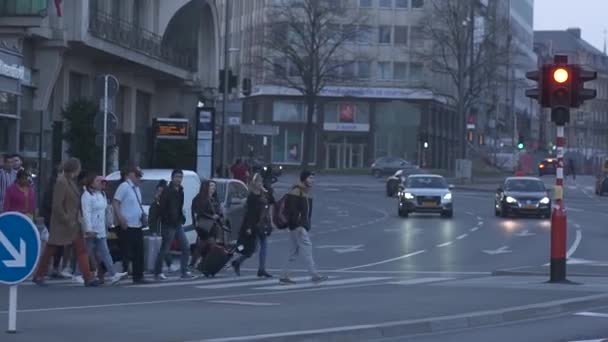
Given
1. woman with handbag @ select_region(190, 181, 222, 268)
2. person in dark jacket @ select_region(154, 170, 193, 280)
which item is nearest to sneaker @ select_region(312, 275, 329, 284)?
woman with handbag @ select_region(190, 181, 222, 268)

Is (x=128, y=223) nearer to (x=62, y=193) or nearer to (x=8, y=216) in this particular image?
(x=62, y=193)

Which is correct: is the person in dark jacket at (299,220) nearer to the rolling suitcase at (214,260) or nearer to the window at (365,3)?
the rolling suitcase at (214,260)

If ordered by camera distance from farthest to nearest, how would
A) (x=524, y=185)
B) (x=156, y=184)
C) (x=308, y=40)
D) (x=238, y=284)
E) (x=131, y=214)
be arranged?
(x=308, y=40)
(x=524, y=185)
(x=156, y=184)
(x=238, y=284)
(x=131, y=214)

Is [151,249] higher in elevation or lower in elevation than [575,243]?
higher

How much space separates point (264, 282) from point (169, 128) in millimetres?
19723

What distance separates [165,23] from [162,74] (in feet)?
6.92

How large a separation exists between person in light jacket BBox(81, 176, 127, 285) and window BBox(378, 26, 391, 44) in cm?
8265

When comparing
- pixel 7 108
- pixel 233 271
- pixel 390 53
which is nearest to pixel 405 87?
pixel 390 53

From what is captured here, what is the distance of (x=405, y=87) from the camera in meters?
101

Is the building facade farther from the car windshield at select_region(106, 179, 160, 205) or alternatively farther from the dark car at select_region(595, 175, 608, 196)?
the dark car at select_region(595, 175, 608, 196)

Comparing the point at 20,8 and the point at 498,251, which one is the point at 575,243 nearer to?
the point at 498,251

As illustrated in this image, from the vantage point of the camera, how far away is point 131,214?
816 inches

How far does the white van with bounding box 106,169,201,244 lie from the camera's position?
88.5 ft

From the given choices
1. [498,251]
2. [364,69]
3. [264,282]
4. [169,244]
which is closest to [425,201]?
[498,251]
